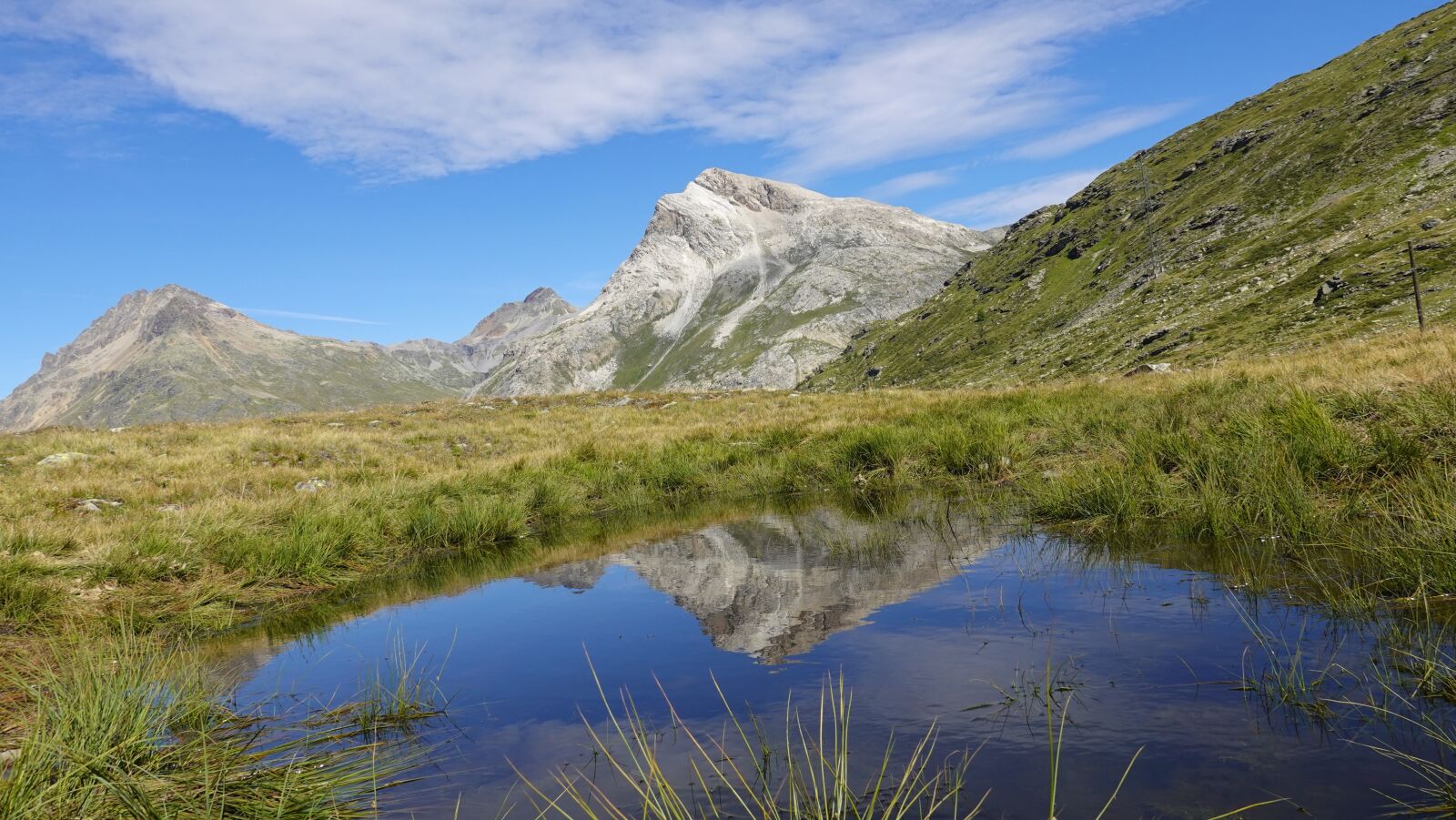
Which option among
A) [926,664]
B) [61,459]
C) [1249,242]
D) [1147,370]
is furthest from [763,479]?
[1249,242]

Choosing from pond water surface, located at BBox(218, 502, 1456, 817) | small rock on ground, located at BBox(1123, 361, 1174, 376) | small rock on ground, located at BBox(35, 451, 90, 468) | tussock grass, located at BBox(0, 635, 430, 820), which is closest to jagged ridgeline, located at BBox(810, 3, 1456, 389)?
small rock on ground, located at BBox(1123, 361, 1174, 376)

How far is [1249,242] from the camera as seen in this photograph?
9088 cm

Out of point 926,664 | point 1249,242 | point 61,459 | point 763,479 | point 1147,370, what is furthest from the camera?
point 1249,242

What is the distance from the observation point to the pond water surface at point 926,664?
145 inches

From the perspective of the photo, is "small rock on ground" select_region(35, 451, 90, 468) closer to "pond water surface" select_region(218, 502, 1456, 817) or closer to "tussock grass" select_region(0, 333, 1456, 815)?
"tussock grass" select_region(0, 333, 1456, 815)

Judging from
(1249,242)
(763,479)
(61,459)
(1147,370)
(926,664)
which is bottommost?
(926,664)

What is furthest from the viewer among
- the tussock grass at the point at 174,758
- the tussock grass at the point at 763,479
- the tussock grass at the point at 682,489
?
the tussock grass at the point at 763,479

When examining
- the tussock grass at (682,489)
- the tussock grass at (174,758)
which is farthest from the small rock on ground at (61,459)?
Answer: the tussock grass at (174,758)

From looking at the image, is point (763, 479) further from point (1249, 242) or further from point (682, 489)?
point (1249, 242)

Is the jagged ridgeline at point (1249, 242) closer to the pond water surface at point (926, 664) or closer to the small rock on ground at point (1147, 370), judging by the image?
the small rock on ground at point (1147, 370)

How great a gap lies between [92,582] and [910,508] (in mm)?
11721

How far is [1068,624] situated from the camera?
19.6 feet

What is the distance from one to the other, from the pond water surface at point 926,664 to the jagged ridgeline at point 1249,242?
52.7m

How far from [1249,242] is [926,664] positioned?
110 meters
